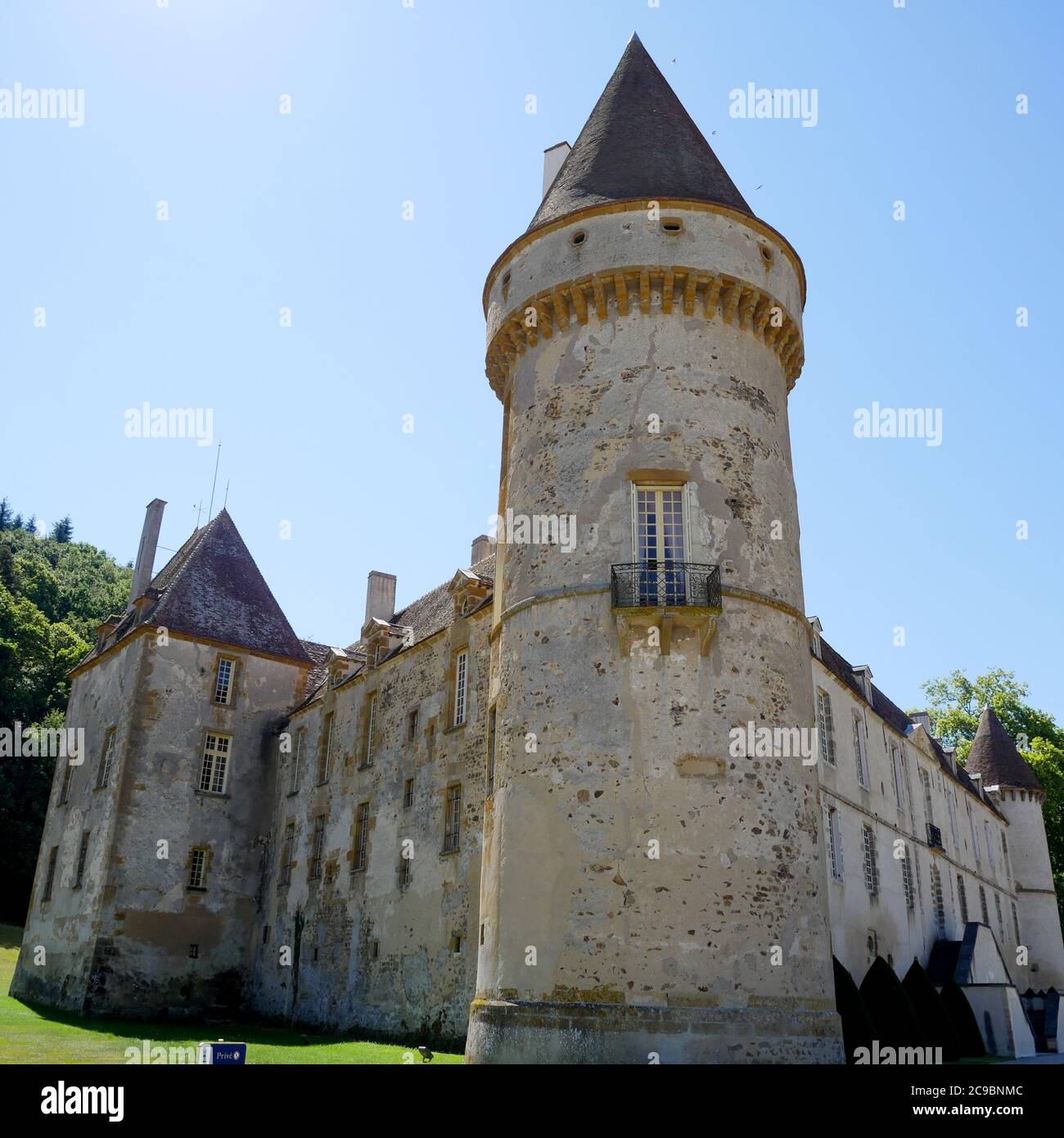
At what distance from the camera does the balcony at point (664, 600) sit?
14953mm

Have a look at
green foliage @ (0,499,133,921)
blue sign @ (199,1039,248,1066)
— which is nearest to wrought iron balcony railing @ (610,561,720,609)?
blue sign @ (199,1039,248,1066)

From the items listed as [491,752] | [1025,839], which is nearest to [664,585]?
[491,752]

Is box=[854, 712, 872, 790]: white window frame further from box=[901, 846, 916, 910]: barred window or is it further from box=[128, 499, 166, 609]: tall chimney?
box=[128, 499, 166, 609]: tall chimney

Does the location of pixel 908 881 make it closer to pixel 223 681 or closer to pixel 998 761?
pixel 998 761

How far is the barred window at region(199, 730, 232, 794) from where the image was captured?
3128cm

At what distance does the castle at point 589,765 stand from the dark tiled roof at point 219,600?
112cm

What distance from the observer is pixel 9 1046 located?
1802 centimetres

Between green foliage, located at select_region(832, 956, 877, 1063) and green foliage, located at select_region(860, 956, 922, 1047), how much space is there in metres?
2.11

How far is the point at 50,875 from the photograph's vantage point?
32.2 meters

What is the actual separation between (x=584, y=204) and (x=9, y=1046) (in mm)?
17767

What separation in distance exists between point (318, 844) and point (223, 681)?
6.46 m
